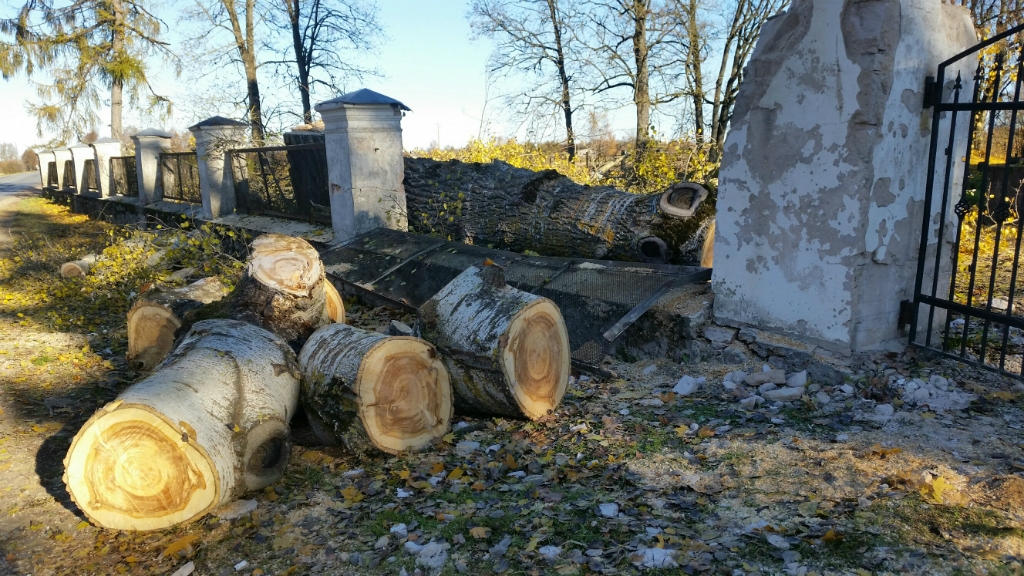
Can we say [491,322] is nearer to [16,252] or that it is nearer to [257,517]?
[257,517]

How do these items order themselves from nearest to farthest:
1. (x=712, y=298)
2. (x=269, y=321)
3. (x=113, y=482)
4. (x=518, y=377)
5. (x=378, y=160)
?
(x=113, y=482), (x=518, y=377), (x=269, y=321), (x=712, y=298), (x=378, y=160)

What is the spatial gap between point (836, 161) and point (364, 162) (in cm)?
514

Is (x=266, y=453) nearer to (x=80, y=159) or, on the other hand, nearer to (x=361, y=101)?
(x=361, y=101)

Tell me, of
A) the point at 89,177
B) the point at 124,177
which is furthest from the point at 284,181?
the point at 89,177

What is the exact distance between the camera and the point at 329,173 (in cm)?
769

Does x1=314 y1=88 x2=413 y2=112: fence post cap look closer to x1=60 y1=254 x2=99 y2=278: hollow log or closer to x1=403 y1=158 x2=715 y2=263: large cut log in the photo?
x1=403 y1=158 x2=715 y2=263: large cut log

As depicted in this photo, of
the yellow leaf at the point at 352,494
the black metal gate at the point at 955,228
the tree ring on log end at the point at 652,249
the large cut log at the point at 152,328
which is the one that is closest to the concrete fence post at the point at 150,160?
the large cut log at the point at 152,328

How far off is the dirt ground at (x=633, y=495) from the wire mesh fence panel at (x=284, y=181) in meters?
4.91

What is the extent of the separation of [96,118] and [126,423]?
22271 millimetres

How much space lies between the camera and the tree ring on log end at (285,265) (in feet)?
13.9

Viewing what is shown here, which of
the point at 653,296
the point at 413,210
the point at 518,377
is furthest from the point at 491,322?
the point at 413,210

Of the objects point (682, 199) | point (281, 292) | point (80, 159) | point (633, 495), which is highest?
point (80, 159)

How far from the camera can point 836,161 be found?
12.4 ft

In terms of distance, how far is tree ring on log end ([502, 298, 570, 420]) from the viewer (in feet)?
12.0
